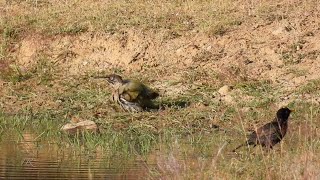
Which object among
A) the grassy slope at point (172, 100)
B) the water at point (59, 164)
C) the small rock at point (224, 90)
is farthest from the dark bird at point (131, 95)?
the water at point (59, 164)

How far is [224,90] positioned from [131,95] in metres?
2.04

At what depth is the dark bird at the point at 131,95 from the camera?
16078 mm

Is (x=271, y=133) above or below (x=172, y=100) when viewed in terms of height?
above

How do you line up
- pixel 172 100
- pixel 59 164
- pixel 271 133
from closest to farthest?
1. pixel 59 164
2. pixel 271 133
3. pixel 172 100

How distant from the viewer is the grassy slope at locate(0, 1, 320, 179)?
10406 millimetres

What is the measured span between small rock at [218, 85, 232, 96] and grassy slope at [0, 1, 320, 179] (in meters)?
0.14

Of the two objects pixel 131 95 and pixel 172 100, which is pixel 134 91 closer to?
pixel 131 95

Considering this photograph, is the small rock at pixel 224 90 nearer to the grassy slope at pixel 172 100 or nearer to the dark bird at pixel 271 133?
the grassy slope at pixel 172 100

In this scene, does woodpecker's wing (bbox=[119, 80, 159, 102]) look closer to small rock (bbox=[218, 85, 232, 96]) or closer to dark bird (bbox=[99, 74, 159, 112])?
dark bird (bbox=[99, 74, 159, 112])

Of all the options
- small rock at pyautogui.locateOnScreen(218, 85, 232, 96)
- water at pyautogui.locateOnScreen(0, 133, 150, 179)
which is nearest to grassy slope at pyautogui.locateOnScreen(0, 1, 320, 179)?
small rock at pyautogui.locateOnScreen(218, 85, 232, 96)

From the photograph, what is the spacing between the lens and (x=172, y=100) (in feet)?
56.6

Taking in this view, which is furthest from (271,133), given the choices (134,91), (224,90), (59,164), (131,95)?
(224,90)

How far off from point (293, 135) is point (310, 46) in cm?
581

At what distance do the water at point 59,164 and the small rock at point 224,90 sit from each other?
16.4ft
